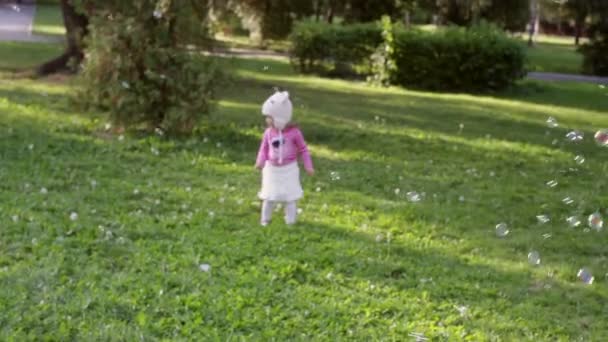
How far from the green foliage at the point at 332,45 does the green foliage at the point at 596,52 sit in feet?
31.7

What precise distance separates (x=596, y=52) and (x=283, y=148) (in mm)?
23289

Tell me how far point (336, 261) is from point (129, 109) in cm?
510

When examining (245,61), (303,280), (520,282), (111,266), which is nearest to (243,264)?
(303,280)

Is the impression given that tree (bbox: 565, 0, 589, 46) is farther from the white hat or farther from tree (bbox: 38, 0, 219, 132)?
the white hat

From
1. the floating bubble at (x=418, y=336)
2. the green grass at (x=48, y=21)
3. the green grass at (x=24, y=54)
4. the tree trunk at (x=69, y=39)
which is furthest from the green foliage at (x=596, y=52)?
the floating bubble at (x=418, y=336)

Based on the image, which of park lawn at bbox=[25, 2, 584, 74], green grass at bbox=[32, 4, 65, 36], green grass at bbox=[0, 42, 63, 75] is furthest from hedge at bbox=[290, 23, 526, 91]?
green grass at bbox=[32, 4, 65, 36]

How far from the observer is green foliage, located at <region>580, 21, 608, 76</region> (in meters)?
27.9

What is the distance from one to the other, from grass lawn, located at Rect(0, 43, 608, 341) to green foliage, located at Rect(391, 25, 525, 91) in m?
7.78

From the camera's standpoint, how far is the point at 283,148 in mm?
7195

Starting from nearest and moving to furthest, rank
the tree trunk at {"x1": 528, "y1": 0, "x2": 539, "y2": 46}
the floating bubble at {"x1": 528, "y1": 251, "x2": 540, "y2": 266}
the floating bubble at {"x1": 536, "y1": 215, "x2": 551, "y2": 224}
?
the floating bubble at {"x1": 528, "y1": 251, "x2": 540, "y2": 266} < the floating bubble at {"x1": 536, "y1": 215, "x2": 551, "y2": 224} < the tree trunk at {"x1": 528, "y1": 0, "x2": 539, "y2": 46}

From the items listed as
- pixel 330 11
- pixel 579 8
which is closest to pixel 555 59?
pixel 579 8

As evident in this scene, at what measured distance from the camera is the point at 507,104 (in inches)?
712

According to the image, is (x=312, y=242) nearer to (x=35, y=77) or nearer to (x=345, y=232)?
(x=345, y=232)

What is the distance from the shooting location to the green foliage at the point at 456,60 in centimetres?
2023
